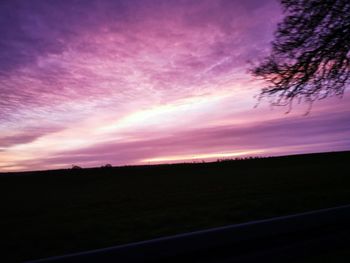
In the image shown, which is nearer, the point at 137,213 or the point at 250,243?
the point at 250,243

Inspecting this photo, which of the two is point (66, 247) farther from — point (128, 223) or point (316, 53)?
point (316, 53)

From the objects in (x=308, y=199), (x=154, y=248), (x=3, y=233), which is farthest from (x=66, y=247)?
(x=308, y=199)

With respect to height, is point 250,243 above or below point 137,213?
below

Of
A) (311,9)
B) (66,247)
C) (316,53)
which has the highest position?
(311,9)

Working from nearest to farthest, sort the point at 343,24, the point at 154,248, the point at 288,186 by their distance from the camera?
the point at 154,248, the point at 343,24, the point at 288,186

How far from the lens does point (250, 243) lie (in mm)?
3463

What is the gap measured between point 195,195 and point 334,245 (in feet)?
32.0

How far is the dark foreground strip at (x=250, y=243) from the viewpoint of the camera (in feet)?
9.69

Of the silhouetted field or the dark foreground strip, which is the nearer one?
the dark foreground strip

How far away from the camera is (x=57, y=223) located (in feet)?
31.9

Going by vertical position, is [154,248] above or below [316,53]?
below

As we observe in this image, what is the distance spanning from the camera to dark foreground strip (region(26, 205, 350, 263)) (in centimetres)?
295

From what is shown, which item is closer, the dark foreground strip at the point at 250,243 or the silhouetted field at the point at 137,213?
the dark foreground strip at the point at 250,243

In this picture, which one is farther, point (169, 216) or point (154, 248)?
point (169, 216)
